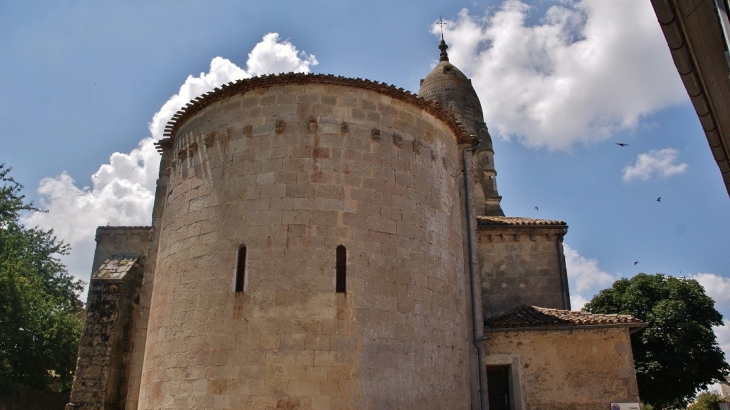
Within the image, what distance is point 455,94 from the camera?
26344mm

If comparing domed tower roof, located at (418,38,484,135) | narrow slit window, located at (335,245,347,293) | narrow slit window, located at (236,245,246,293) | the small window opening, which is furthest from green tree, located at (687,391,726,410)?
narrow slit window, located at (236,245,246,293)

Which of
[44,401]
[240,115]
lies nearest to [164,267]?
[240,115]

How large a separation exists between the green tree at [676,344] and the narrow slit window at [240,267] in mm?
17943

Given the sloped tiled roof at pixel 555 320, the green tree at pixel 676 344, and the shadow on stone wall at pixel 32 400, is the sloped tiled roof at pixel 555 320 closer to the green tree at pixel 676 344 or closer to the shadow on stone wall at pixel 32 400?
the green tree at pixel 676 344

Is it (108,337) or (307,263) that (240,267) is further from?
(108,337)

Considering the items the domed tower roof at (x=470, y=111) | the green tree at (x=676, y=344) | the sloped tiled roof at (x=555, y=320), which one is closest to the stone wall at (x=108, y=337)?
the sloped tiled roof at (x=555, y=320)

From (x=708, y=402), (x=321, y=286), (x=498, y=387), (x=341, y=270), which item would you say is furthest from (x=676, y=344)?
(x=321, y=286)

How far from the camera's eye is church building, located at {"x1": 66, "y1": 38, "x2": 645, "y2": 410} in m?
10.0

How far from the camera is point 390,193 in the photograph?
37.4 feet

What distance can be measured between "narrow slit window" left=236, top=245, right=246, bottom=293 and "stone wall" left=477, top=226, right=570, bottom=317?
25.4 ft

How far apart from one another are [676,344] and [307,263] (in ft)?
58.0

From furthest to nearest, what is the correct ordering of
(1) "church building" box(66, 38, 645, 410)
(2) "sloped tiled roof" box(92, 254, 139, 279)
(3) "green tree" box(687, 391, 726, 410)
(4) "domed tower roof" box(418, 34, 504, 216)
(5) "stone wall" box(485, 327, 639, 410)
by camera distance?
(3) "green tree" box(687, 391, 726, 410)
(4) "domed tower roof" box(418, 34, 504, 216)
(2) "sloped tiled roof" box(92, 254, 139, 279)
(5) "stone wall" box(485, 327, 639, 410)
(1) "church building" box(66, 38, 645, 410)

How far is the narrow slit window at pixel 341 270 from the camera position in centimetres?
1040

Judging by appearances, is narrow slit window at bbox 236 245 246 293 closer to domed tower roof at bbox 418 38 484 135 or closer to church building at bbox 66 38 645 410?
church building at bbox 66 38 645 410
